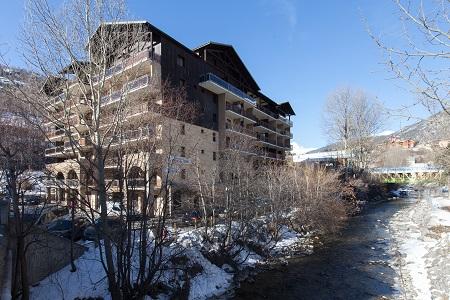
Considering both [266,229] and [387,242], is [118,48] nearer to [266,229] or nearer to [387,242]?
[266,229]

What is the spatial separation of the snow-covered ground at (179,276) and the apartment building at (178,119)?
3.13m

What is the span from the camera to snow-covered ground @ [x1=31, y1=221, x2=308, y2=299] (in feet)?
44.5

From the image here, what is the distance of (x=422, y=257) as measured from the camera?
65.5 feet

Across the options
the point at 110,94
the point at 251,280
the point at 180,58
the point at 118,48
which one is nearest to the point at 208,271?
the point at 251,280

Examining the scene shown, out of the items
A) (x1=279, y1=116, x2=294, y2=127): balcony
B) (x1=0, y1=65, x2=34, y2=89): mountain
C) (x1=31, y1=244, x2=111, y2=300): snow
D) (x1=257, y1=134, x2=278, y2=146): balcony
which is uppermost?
(x1=279, y1=116, x2=294, y2=127): balcony

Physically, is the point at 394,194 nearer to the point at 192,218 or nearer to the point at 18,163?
the point at 192,218

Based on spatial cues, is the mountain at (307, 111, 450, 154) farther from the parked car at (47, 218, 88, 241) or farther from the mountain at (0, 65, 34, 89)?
the parked car at (47, 218, 88, 241)

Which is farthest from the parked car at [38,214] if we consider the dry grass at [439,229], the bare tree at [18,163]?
the dry grass at [439,229]

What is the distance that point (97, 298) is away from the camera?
13.2 meters

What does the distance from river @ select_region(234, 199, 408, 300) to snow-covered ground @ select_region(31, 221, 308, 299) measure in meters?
1.30

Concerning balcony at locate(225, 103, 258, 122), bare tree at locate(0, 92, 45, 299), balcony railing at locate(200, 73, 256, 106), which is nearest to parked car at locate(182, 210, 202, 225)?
bare tree at locate(0, 92, 45, 299)

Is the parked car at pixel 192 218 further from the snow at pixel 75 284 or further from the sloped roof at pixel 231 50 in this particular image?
the sloped roof at pixel 231 50

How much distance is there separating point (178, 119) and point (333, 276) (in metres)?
17.7

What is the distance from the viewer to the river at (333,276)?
15.0 m
